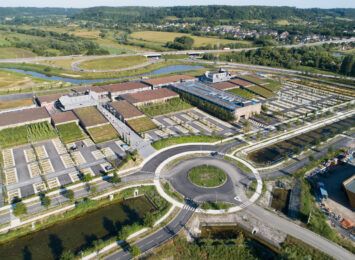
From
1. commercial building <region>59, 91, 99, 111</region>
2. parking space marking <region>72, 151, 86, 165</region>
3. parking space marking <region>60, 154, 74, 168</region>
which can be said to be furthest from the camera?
commercial building <region>59, 91, 99, 111</region>

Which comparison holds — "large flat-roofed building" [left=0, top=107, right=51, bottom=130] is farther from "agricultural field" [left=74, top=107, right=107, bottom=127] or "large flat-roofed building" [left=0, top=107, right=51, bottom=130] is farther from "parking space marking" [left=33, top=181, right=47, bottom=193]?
"parking space marking" [left=33, top=181, right=47, bottom=193]

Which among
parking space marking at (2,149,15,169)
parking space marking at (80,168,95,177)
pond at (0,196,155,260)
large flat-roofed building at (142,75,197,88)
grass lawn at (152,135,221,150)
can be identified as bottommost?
pond at (0,196,155,260)

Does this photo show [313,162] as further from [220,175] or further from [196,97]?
[196,97]

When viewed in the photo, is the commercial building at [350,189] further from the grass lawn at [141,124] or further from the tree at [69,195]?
the tree at [69,195]

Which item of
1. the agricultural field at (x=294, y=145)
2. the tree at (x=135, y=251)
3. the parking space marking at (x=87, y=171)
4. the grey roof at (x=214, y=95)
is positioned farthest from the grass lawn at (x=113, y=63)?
the tree at (x=135, y=251)

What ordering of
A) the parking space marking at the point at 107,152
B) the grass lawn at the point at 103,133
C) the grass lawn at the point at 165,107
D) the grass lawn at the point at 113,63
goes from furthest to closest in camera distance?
the grass lawn at the point at 113,63 < the grass lawn at the point at 165,107 < the grass lawn at the point at 103,133 < the parking space marking at the point at 107,152

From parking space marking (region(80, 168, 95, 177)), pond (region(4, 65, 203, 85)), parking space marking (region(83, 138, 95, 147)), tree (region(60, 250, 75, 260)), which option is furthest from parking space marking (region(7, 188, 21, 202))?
pond (region(4, 65, 203, 85))
